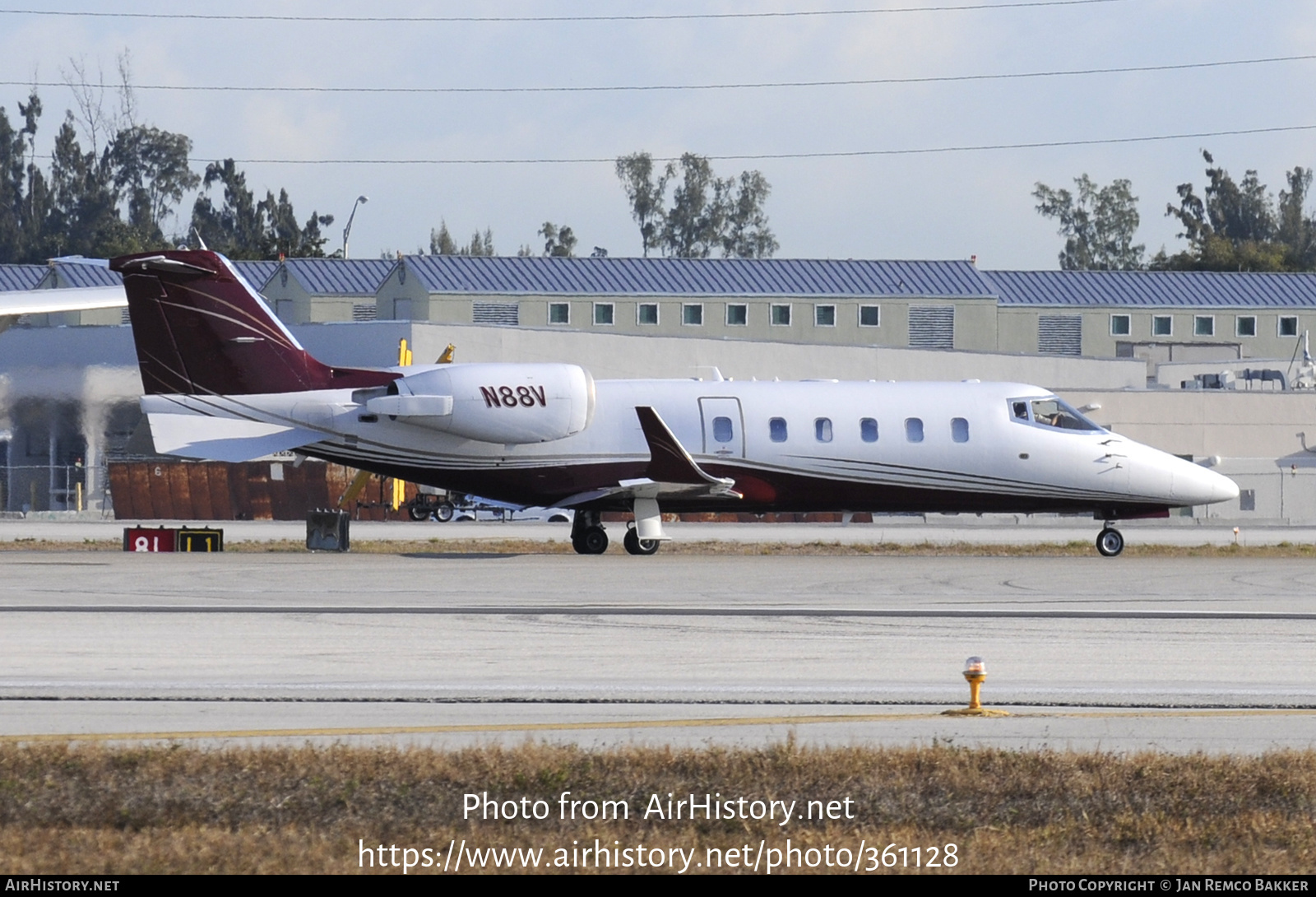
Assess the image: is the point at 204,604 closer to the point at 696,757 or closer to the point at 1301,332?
the point at 696,757

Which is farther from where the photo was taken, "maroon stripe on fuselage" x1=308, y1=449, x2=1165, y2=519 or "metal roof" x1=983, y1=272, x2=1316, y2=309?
"metal roof" x1=983, y1=272, x2=1316, y2=309

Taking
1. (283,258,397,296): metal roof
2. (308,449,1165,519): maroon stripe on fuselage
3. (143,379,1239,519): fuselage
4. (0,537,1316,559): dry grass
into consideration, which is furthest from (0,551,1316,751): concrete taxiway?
(283,258,397,296): metal roof

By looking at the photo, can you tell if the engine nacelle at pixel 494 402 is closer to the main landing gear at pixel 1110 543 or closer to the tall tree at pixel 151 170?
the main landing gear at pixel 1110 543

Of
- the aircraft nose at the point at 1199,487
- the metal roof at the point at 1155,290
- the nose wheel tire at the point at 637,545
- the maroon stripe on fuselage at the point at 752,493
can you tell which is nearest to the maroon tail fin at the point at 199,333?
the maroon stripe on fuselage at the point at 752,493

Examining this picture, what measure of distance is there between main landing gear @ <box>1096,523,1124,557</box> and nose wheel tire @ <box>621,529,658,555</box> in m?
8.18

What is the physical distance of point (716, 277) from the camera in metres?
79.8

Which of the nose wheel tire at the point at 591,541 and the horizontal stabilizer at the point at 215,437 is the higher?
the horizontal stabilizer at the point at 215,437

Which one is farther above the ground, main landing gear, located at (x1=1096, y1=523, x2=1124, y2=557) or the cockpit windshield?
the cockpit windshield

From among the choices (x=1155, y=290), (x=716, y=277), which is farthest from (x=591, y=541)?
(x=1155, y=290)

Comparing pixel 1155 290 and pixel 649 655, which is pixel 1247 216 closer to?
pixel 1155 290

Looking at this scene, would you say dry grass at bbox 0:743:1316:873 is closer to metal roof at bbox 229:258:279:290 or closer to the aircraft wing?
the aircraft wing

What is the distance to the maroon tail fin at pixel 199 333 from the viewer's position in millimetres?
27875

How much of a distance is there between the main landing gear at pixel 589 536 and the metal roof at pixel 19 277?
60.9m

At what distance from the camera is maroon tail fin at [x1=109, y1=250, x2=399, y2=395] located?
91.5ft
